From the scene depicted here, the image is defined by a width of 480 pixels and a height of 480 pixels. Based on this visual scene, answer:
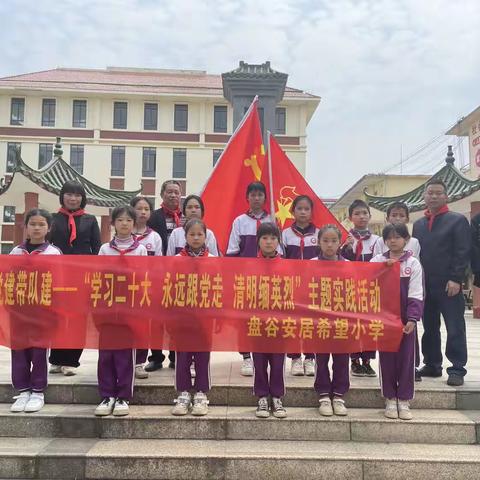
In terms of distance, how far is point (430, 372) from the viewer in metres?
4.46

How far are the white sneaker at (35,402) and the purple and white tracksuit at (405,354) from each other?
2578 millimetres

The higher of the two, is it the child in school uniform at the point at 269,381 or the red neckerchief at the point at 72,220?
the red neckerchief at the point at 72,220

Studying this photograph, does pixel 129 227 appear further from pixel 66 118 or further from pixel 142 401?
pixel 66 118

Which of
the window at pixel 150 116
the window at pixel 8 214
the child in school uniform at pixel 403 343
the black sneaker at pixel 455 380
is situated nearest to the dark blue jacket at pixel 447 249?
the child in school uniform at pixel 403 343

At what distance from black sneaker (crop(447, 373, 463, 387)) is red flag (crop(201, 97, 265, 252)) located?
2552 millimetres

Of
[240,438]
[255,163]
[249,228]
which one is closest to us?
[240,438]

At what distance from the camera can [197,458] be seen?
334cm

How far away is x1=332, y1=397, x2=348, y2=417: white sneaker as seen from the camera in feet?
12.3

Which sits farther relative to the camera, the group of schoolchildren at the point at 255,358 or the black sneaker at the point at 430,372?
the black sneaker at the point at 430,372

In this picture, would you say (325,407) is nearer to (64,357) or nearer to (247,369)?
(247,369)

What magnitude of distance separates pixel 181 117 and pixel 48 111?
346 inches

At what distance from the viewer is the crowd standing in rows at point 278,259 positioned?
379 centimetres

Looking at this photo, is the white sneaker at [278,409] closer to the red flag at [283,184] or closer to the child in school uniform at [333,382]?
the child in school uniform at [333,382]

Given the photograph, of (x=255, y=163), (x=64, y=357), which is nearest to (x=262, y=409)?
(x=64, y=357)
